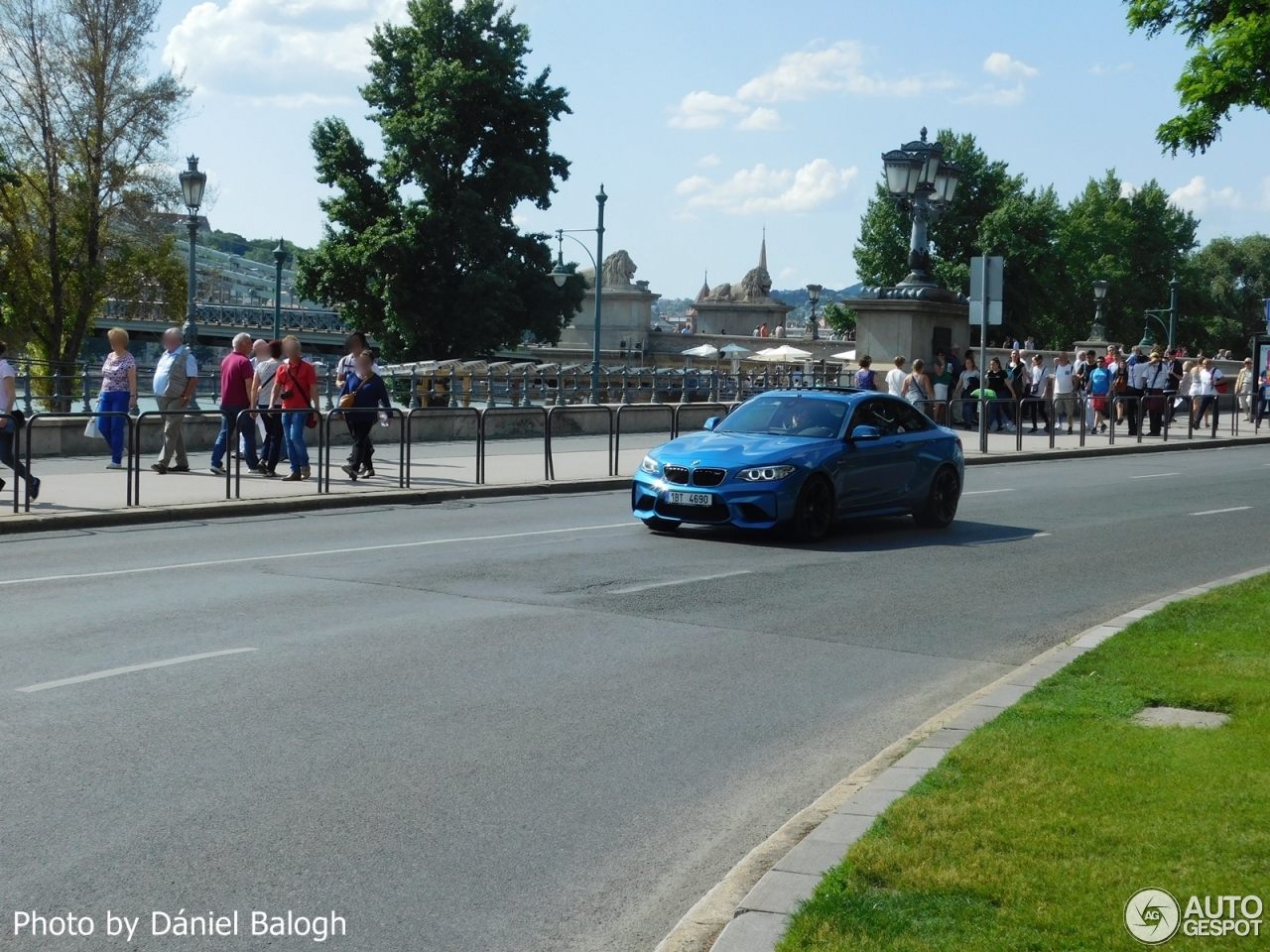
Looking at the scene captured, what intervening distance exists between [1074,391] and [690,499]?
24859 millimetres

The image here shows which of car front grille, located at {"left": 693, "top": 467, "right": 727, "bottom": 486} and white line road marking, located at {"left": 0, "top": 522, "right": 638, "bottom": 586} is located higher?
car front grille, located at {"left": 693, "top": 467, "right": 727, "bottom": 486}

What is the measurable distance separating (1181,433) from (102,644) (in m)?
33.6

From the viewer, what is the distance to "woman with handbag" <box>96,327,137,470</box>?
2086 centimetres

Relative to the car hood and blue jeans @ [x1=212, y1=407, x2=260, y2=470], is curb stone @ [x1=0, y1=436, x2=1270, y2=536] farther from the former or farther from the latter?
the car hood

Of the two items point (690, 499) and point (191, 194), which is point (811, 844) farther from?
point (191, 194)

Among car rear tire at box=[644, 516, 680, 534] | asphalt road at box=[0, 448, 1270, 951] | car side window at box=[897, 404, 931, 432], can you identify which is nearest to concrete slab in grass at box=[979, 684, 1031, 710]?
asphalt road at box=[0, 448, 1270, 951]

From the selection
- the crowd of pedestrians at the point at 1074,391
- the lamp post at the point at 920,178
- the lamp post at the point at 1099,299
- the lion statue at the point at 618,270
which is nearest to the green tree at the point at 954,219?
the lion statue at the point at 618,270

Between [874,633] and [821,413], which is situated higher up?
[821,413]

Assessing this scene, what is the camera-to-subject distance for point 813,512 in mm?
15539

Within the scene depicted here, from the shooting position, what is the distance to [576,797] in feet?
21.2

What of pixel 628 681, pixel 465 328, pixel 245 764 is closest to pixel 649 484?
pixel 628 681

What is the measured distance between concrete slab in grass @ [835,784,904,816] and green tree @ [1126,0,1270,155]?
54.2 ft

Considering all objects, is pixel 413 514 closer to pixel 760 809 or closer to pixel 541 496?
pixel 541 496

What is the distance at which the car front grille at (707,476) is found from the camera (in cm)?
1523
